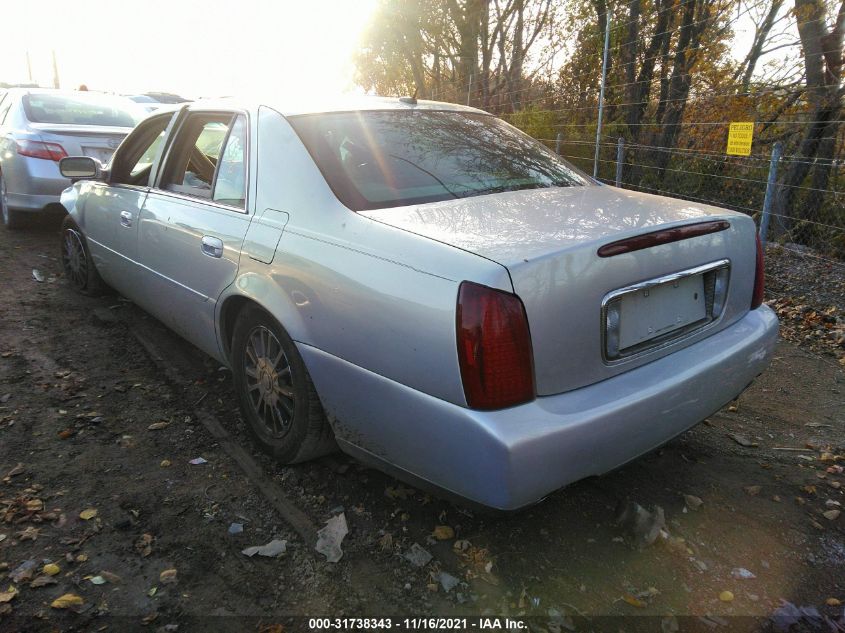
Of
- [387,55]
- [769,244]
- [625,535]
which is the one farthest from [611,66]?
[625,535]

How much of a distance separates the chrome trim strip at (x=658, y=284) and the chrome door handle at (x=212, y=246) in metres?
1.81

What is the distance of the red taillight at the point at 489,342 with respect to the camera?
6.46ft

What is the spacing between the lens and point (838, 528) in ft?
8.43

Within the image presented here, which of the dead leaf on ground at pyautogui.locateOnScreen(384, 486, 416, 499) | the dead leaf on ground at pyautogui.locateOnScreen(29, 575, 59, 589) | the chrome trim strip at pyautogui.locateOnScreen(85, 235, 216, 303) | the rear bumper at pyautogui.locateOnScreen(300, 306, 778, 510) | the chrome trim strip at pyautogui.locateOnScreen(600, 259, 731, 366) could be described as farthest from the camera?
the chrome trim strip at pyautogui.locateOnScreen(85, 235, 216, 303)

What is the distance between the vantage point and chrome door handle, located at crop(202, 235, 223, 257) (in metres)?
3.07

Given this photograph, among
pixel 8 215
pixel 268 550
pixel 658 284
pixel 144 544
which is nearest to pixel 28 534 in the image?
pixel 144 544

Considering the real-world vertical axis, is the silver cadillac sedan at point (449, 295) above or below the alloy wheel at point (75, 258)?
above

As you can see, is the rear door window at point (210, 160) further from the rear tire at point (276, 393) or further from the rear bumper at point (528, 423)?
the rear bumper at point (528, 423)

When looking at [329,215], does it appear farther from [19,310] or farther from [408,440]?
[19,310]

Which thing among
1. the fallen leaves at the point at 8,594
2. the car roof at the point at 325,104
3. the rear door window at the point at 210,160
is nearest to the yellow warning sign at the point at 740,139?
the car roof at the point at 325,104

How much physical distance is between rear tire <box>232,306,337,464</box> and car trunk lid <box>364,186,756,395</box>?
0.76 metres

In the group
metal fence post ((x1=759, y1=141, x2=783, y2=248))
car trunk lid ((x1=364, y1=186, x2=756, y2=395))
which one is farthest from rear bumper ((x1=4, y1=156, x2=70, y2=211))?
metal fence post ((x1=759, y1=141, x2=783, y2=248))

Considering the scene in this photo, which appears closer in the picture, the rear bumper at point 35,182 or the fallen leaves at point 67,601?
the fallen leaves at point 67,601

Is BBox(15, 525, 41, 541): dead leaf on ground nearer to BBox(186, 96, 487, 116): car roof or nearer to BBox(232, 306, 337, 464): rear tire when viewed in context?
BBox(232, 306, 337, 464): rear tire
